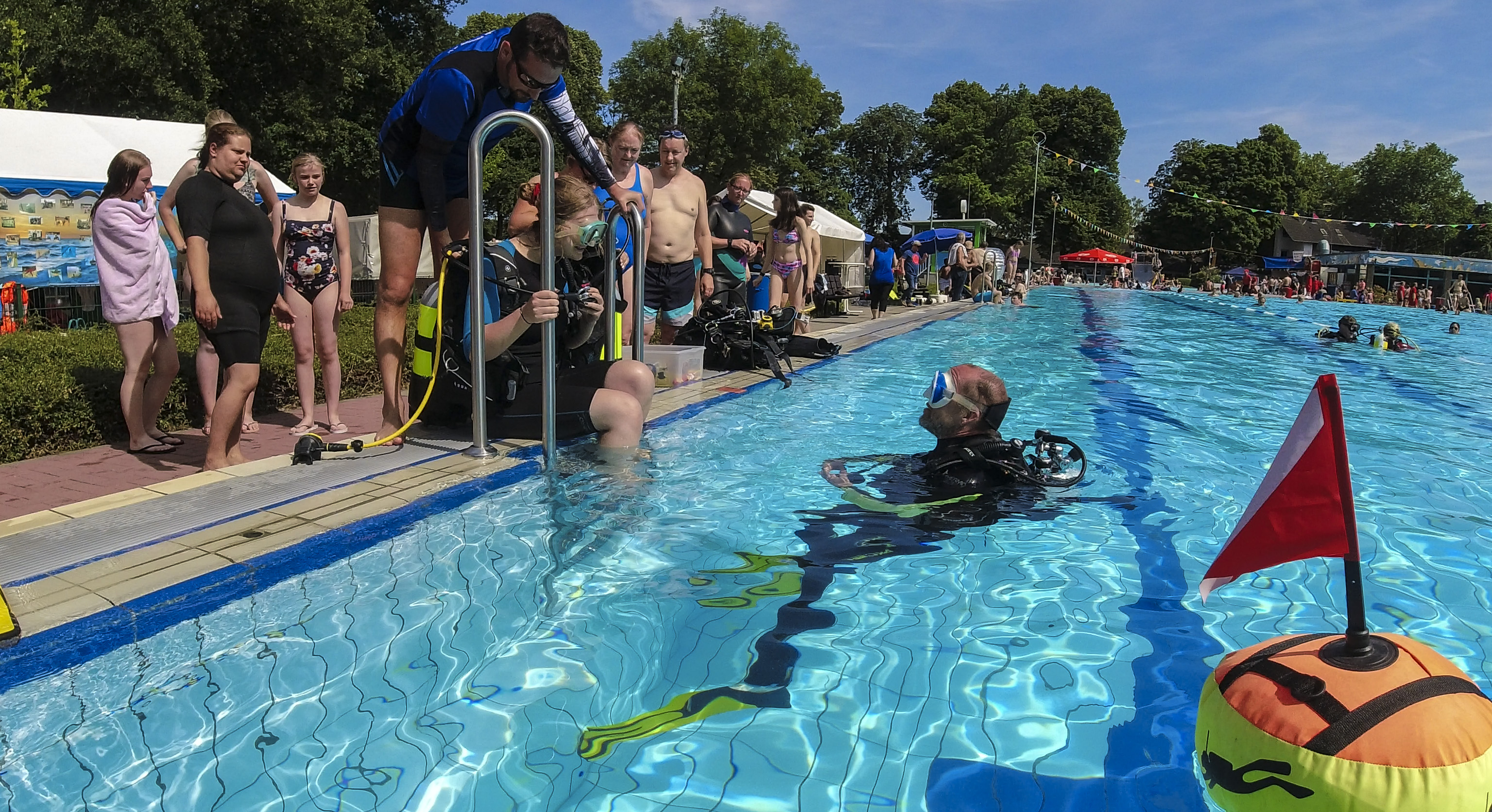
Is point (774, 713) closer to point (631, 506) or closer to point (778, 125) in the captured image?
point (631, 506)

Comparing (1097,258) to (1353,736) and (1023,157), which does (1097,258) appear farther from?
(1353,736)

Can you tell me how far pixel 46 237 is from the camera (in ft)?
31.1

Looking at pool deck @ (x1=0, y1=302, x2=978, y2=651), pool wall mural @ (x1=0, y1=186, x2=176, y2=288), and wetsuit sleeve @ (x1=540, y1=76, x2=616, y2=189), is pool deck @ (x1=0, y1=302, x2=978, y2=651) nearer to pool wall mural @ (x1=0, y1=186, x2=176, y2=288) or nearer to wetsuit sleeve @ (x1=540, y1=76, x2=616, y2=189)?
wetsuit sleeve @ (x1=540, y1=76, x2=616, y2=189)

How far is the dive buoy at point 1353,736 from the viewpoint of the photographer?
1.28 m

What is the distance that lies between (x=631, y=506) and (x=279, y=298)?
2.43 meters

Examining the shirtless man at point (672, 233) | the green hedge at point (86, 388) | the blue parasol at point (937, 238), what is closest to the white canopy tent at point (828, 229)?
the blue parasol at point (937, 238)

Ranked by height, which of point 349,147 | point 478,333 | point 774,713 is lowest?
point 774,713

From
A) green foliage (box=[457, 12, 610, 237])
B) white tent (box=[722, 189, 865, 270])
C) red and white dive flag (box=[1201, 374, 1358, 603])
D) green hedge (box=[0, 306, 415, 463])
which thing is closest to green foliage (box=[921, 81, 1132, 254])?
green foliage (box=[457, 12, 610, 237])

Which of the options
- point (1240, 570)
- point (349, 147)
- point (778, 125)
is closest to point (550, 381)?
point (1240, 570)

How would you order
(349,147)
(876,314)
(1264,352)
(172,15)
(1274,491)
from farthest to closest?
(349,147) → (172,15) → (876,314) → (1264,352) → (1274,491)

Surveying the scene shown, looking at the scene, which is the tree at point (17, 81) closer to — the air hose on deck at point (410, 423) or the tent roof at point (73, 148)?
the tent roof at point (73, 148)

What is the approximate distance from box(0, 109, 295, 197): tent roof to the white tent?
819 cm

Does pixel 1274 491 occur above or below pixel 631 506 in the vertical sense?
above

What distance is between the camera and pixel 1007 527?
3525mm
